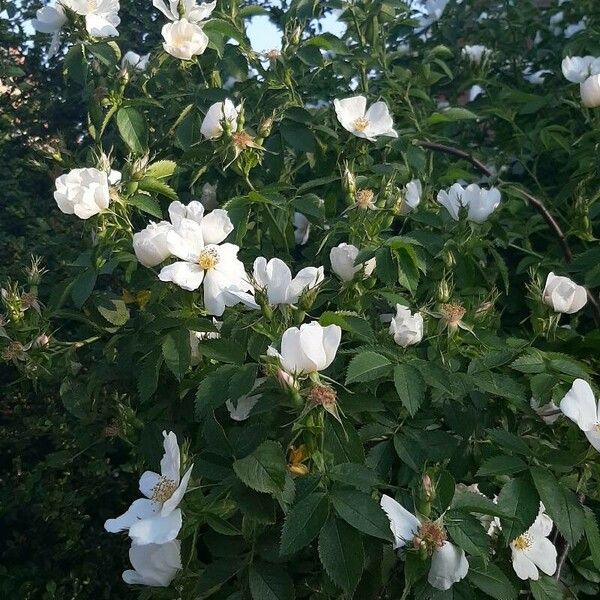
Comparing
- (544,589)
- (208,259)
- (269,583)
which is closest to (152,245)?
(208,259)

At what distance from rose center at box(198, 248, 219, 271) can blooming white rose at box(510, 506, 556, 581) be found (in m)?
0.65

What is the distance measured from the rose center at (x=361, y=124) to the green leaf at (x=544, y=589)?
3.34 feet

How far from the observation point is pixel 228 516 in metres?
1.24

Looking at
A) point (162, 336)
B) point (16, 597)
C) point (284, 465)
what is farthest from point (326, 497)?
point (16, 597)

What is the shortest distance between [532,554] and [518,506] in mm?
168

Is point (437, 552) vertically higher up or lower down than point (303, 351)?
lower down

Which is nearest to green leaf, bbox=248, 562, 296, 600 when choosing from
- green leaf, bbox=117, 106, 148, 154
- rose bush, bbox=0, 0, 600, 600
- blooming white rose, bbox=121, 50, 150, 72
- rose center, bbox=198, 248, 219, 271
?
rose bush, bbox=0, 0, 600, 600

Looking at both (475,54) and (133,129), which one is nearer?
(133,129)

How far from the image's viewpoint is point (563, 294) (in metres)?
1.55

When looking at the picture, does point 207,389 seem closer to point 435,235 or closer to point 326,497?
point 326,497

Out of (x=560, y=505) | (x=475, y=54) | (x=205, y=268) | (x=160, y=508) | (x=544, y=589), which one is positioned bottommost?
(x=544, y=589)

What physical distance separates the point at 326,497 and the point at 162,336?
0.44 m

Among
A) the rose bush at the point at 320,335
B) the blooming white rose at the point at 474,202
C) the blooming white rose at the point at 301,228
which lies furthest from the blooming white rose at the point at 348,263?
the blooming white rose at the point at 301,228

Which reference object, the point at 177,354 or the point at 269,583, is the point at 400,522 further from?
the point at 177,354
